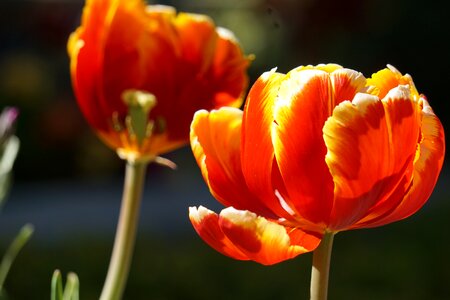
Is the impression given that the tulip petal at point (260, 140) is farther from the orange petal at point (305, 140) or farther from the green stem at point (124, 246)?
the green stem at point (124, 246)

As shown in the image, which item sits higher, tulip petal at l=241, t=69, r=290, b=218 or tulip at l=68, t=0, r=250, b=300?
tulip petal at l=241, t=69, r=290, b=218

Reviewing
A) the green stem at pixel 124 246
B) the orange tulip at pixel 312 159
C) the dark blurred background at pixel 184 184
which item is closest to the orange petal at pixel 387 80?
the orange tulip at pixel 312 159

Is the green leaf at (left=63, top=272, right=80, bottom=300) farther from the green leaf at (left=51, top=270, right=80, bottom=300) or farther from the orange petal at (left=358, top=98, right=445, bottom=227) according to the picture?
the orange petal at (left=358, top=98, right=445, bottom=227)

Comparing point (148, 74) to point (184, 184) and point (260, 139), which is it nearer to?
point (260, 139)

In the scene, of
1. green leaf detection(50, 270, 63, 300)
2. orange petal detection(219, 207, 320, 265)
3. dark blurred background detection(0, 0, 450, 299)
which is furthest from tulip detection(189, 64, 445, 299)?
dark blurred background detection(0, 0, 450, 299)

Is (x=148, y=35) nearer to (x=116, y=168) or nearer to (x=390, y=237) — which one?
(x=390, y=237)

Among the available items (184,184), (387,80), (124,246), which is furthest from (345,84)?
(184,184)
